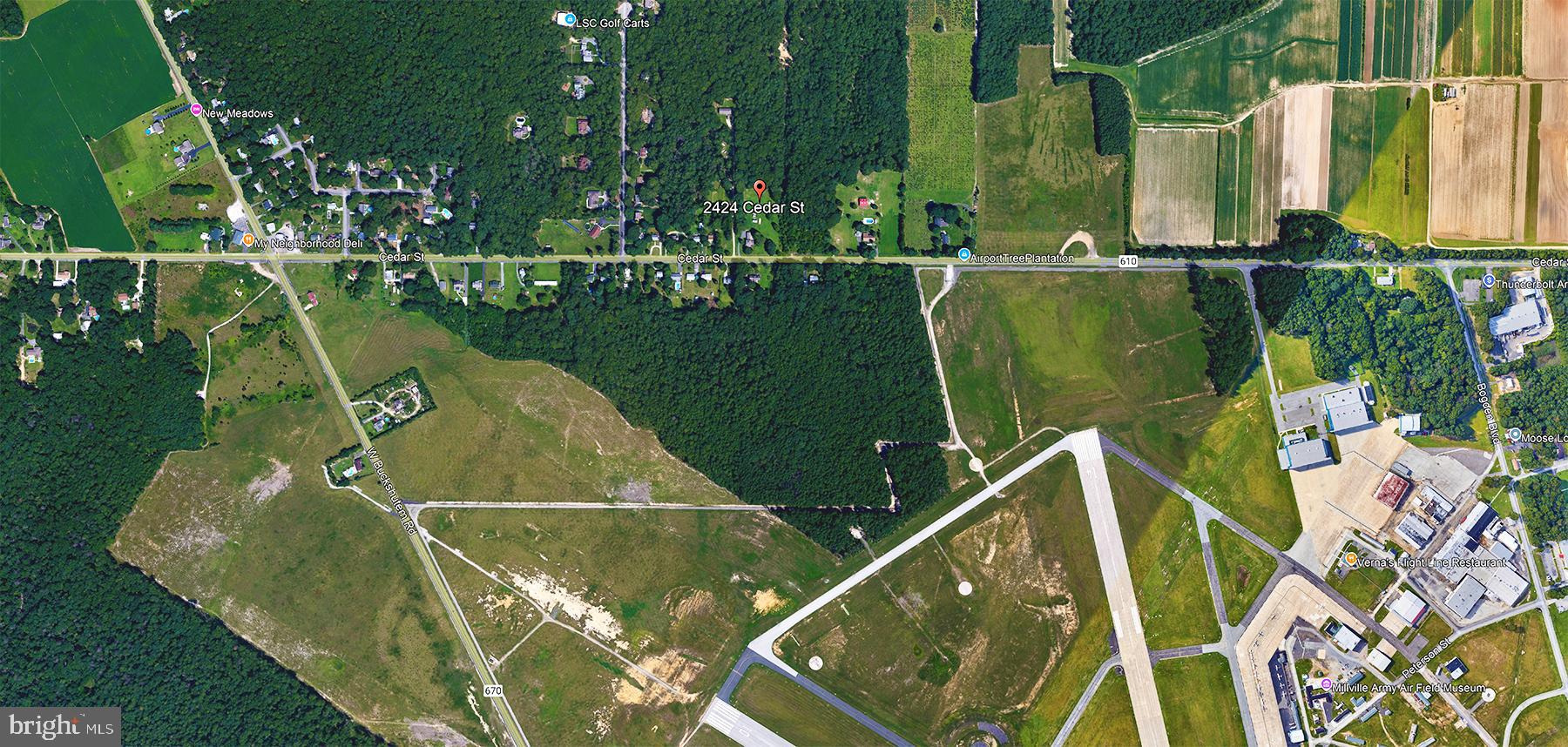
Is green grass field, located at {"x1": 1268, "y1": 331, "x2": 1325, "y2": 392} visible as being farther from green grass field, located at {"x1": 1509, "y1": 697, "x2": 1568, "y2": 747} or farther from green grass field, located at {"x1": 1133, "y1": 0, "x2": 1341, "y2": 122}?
green grass field, located at {"x1": 1509, "y1": 697, "x2": 1568, "y2": 747}

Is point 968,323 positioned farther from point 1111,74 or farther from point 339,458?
point 339,458

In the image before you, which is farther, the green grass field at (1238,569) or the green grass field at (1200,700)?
the green grass field at (1238,569)

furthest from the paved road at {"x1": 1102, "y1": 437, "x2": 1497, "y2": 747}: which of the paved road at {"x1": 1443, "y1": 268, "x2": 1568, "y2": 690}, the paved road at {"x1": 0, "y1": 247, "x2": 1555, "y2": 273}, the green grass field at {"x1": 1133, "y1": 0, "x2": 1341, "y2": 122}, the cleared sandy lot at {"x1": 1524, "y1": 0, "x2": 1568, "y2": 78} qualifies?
the cleared sandy lot at {"x1": 1524, "y1": 0, "x2": 1568, "y2": 78}

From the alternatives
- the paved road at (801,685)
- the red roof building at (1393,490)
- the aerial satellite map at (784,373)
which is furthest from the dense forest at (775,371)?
the red roof building at (1393,490)

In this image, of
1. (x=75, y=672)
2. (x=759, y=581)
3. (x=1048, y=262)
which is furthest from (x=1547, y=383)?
(x=75, y=672)

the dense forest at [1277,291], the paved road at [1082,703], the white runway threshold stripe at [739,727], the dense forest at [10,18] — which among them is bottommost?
the paved road at [1082,703]

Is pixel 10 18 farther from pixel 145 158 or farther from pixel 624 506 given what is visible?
pixel 624 506

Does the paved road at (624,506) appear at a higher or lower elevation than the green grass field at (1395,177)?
lower

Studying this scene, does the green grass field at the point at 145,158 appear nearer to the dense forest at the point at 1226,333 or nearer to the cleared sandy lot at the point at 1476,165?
the dense forest at the point at 1226,333
